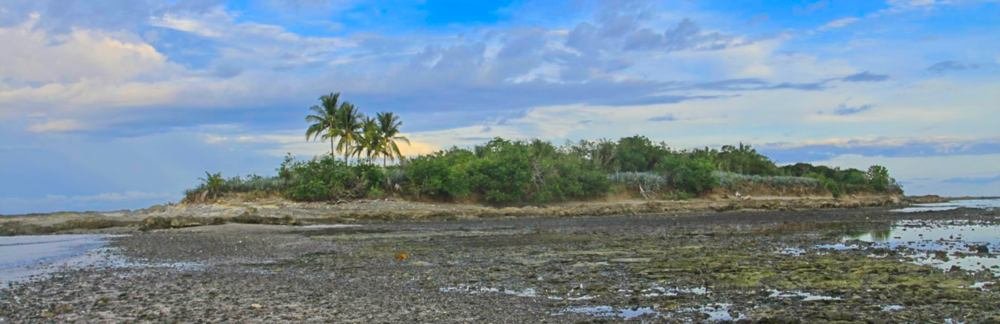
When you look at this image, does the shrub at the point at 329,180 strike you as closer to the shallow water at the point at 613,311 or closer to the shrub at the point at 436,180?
the shrub at the point at 436,180

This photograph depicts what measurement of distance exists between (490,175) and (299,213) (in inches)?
Answer: 798

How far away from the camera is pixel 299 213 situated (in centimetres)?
5356

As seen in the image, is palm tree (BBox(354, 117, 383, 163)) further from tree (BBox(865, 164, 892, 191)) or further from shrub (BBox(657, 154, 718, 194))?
tree (BBox(865, 164, 892, 191))

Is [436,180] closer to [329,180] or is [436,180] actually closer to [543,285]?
[329,180]

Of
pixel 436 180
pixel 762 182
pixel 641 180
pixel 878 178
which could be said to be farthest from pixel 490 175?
pixel 878 178

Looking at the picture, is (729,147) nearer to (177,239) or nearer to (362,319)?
(177,239)

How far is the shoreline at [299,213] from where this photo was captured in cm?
4541

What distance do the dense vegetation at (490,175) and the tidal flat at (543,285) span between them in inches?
1616

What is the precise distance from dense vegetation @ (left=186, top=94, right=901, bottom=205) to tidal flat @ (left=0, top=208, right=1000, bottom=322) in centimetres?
4104

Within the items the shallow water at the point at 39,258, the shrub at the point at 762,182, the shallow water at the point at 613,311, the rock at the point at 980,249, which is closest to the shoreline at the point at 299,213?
the shrub at the point at 762,182

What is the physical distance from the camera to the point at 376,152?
259 ft

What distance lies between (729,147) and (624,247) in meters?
89.3

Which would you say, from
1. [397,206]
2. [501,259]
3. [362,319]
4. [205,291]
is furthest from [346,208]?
[362,319]

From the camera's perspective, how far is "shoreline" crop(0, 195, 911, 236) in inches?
1788
